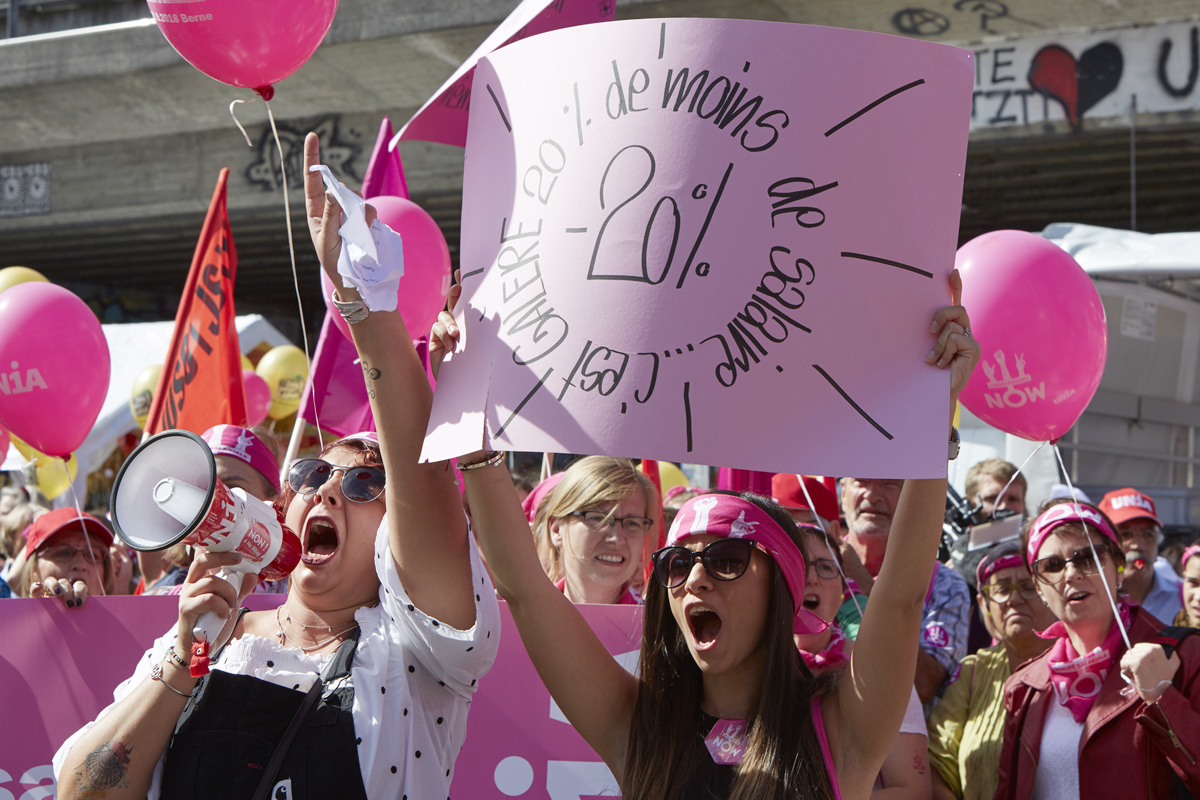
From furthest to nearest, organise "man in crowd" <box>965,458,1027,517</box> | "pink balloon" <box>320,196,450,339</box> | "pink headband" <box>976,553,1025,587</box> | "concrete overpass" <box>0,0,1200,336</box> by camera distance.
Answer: "concrete overpass" <box>0,0,1200,336</box> < "man in crowd" <box>965,458,1027,517</box> < "pink balloon" <box>320,196,450,339</box> < "pink headband" <box>976,553,1025,587</box>

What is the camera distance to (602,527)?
314cm

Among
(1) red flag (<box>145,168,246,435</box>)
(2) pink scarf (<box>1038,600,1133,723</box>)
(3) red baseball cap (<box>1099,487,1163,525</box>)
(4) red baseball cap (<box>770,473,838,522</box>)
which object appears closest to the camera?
(2) pink scarf (<box>1038,600,1133,723</box>)

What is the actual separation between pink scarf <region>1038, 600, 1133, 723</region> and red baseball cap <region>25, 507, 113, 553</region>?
9.29ft

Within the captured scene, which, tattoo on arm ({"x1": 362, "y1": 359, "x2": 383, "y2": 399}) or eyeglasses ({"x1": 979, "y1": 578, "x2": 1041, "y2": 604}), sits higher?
tattoo on arm ({"x1": 362, "y1": 359, "x2": 383, "y2": 399})

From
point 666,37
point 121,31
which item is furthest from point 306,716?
point 121,31

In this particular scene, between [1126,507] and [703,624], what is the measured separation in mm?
3776

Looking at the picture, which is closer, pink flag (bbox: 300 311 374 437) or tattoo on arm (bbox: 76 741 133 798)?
tattoo on arm (bbox: 76 741 133 798)

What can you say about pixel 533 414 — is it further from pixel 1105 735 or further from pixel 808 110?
pixel 1105 735

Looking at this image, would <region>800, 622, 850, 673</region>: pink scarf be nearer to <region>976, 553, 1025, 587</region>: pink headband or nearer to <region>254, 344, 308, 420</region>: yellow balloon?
<region>976, 553, 1025, 587</region>: pink headband

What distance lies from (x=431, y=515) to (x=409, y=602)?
139 millimetres

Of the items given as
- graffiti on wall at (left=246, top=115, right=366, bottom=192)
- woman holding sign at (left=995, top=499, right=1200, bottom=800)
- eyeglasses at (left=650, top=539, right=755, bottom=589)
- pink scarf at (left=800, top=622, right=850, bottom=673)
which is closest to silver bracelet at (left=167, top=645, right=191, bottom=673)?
eyeglasses at (left=650, top=539, right=755, bottom=589)

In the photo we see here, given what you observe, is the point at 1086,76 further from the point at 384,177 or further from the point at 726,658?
the point at 726,658

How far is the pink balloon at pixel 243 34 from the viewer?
243 centimetres

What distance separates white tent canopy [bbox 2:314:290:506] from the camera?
29.5ft
